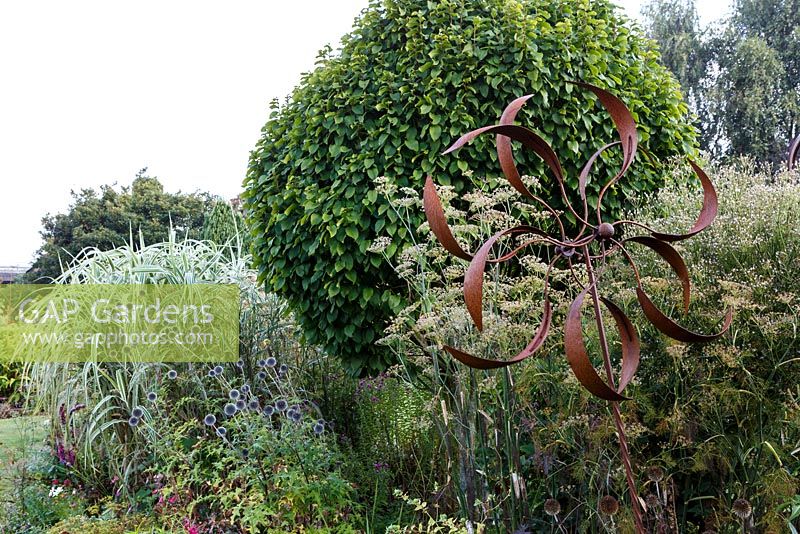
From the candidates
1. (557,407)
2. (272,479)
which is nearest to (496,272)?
(557,407)

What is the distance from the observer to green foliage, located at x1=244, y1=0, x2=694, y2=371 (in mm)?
3621

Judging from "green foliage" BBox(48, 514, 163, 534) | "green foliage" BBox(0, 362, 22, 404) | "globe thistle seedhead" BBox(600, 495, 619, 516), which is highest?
"green foliage" BBox(0, 362, 22, 404)

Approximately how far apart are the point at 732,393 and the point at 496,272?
0.95m

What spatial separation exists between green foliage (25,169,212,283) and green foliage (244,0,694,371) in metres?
19.0

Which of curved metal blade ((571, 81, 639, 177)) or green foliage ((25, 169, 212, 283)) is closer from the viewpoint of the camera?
curved metal blade ((571, 81, 639, 177))

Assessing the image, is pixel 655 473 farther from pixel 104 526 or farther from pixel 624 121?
pixel 104 526

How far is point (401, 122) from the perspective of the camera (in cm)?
371

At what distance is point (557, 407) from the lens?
2811mm

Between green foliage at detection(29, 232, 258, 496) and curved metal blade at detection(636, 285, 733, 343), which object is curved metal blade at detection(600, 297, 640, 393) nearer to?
curved metal blade at detection(636, 285, 733, 343)

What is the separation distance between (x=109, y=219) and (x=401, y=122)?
2147 centimetres

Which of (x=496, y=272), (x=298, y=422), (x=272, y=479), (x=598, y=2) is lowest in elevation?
(x=272, y=479)

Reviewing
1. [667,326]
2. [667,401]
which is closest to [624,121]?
[667,326]

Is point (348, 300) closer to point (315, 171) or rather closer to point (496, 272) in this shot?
point (315, 171)

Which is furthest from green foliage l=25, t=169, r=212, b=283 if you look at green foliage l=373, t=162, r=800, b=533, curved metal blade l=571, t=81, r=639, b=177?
curved metal blade l=571, t=81, r=639, b=177
